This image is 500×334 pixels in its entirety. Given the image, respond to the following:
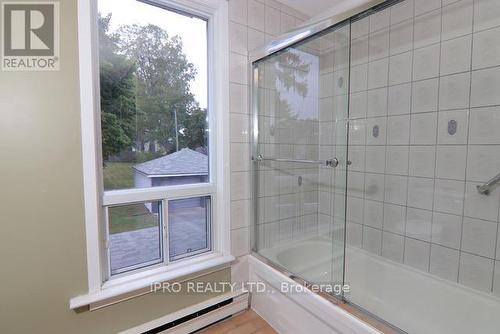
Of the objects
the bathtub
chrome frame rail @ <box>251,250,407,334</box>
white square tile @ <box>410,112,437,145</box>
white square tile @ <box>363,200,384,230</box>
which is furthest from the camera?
white square tile @ <box>363,200,384,230</box>

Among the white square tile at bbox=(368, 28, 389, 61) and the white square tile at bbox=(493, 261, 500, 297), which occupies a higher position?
the white square tile at bbox=(368, 28, 389, 61)

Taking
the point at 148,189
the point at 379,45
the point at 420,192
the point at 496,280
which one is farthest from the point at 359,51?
the point at 148,189

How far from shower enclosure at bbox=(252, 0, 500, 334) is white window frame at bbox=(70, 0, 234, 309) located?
0.98 ft

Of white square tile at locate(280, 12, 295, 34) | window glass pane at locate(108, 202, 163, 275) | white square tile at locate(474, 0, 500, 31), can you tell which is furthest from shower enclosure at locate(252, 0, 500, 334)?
window glass pane at locate(108, 202, 163, 275)

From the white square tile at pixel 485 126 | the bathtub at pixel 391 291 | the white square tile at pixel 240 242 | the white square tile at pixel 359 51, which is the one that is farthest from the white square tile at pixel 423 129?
the white square tile at pixel 240 242

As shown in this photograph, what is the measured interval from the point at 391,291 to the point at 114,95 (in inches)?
86.8

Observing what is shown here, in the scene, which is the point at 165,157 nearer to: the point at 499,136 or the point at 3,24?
the point at 3,24

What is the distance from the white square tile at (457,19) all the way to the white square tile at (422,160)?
684mm

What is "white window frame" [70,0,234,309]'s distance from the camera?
1.28 m

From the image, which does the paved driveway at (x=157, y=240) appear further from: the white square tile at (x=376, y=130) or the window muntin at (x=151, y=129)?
the white square tile at (x=376, y=130)

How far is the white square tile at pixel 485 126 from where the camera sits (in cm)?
134

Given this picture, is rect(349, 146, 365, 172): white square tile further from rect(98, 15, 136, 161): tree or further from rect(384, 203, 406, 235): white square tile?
rect(98, 15, 136, 161): tree

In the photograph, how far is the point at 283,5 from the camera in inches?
79.3

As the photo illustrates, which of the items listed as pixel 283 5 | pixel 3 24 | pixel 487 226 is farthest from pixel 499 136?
pixel 3 24
